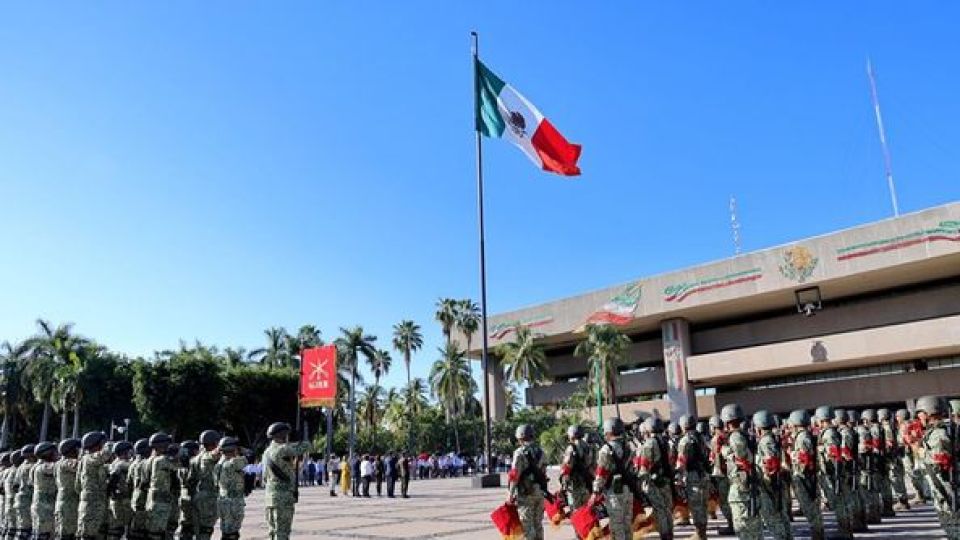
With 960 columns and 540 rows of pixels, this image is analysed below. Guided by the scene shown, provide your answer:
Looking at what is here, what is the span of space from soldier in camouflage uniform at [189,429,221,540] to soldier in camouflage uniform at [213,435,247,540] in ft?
0.67

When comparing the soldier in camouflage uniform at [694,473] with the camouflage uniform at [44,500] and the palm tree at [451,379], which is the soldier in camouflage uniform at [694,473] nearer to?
the camouflage uniform at [44,500]

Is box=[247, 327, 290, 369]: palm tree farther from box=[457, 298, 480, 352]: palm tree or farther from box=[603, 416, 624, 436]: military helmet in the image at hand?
box=[603, 416, 624, 436]: military helmet

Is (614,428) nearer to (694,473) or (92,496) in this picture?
(694,473)

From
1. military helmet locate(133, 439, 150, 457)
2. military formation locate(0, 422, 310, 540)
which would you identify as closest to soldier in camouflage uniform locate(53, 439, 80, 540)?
military formation locate(0, 422, 310, 540)

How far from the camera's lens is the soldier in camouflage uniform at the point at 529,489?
9.68 meters

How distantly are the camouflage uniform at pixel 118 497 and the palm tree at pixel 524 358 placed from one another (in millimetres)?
46387

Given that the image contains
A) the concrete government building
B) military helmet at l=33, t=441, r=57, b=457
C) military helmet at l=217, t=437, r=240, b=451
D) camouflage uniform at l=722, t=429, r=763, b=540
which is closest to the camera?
camouflage uniform at l=722, t=429, r=763, b=540

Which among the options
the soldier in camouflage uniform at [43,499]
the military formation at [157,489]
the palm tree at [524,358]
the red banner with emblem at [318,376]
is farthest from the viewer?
the palm tree at [524,358]

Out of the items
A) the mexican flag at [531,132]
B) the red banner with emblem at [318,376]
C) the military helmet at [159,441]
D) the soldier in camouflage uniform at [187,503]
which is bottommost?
the soldier in camouflage uniform at [187,503]

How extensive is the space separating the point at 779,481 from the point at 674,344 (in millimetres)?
41920

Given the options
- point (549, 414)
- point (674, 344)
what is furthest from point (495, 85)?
point (549, 414)

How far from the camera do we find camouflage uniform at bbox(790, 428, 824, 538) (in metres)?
9.48

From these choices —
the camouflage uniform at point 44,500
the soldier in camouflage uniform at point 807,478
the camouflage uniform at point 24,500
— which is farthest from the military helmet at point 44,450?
the soldier in camouflage uniform at point 807,478

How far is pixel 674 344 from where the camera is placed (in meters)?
49.8
